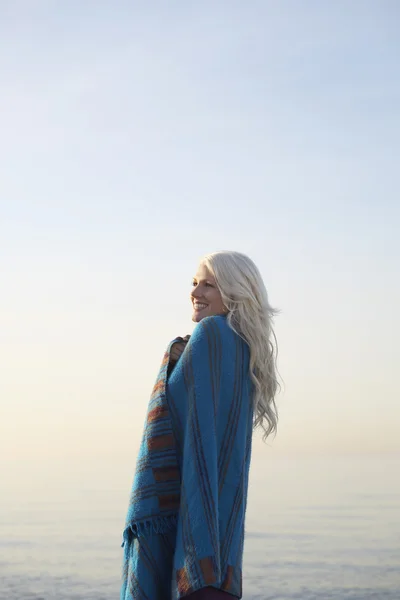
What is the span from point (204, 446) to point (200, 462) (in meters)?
0.05

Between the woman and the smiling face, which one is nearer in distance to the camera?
the woman

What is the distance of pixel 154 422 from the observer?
2738mm

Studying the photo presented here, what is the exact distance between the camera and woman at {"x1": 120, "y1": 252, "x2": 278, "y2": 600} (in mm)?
2637

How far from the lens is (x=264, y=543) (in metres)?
12.9

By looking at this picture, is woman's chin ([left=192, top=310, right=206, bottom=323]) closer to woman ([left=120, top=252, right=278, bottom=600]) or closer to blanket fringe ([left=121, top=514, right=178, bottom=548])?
woman ([left=120, top=252, right=278, bottom=600])

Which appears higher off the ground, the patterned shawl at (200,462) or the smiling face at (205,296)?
the smiling face at (205,296)

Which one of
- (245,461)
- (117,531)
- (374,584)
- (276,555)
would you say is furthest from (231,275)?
(117,531)

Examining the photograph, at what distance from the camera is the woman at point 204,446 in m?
2.64

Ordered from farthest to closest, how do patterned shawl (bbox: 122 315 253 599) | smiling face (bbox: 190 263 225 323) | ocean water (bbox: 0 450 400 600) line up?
1. ocean water (bbox: 0 450 400 600)
2. smiling face (bbox: 190 263 225 323)
3. patterned shawl (bbox: 122 315 253 599)

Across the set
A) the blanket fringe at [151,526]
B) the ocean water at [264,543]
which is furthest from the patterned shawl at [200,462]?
the ocean water at [264,543]

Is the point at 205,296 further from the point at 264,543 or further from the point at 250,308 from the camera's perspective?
the point at 264,543

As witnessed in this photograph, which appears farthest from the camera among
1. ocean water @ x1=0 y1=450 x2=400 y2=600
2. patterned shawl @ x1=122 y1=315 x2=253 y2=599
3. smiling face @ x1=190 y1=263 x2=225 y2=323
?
ocean water @ x1=0 y1=450 x2=400 y2=600

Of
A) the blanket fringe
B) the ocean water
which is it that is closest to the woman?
the blanket fringe

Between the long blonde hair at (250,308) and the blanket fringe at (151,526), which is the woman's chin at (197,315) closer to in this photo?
the long blonde hair at (250,308)
